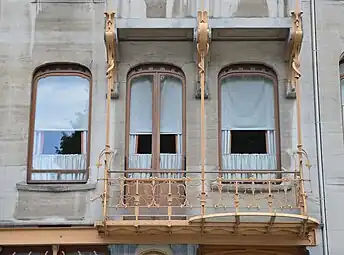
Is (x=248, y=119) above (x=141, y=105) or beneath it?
beneath

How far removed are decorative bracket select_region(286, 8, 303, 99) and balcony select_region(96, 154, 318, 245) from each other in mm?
1702

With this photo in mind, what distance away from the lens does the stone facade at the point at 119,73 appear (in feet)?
48.2

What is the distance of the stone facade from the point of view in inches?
579

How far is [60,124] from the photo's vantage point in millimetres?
15602

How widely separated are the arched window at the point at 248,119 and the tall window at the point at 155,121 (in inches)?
35.6

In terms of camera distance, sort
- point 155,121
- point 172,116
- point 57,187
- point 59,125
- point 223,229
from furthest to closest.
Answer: point 59,125 → point 172,116 → point 155,121 → point 57,187 → point 223,229

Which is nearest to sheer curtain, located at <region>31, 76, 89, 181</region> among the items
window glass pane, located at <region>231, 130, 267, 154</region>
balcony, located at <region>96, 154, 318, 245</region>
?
balcony, located at <region>96, 154, 318, 245</region>

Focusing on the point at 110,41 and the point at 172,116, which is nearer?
the point at 110,41

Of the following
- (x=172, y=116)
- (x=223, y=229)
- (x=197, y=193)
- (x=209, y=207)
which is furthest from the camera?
(x=172, y=116)

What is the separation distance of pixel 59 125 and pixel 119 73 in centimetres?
168

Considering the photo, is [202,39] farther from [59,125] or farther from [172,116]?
[59,125]

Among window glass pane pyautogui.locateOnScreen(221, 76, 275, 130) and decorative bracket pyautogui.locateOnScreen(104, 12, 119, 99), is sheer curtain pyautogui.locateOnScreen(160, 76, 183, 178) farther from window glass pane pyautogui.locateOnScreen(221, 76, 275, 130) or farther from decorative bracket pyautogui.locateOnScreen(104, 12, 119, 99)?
decorative bracket pyautogui.locateOnScreen(104, 12, 119, 99)

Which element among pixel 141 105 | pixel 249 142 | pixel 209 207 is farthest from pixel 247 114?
pixel 209 207

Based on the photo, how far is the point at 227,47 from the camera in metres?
15.7
